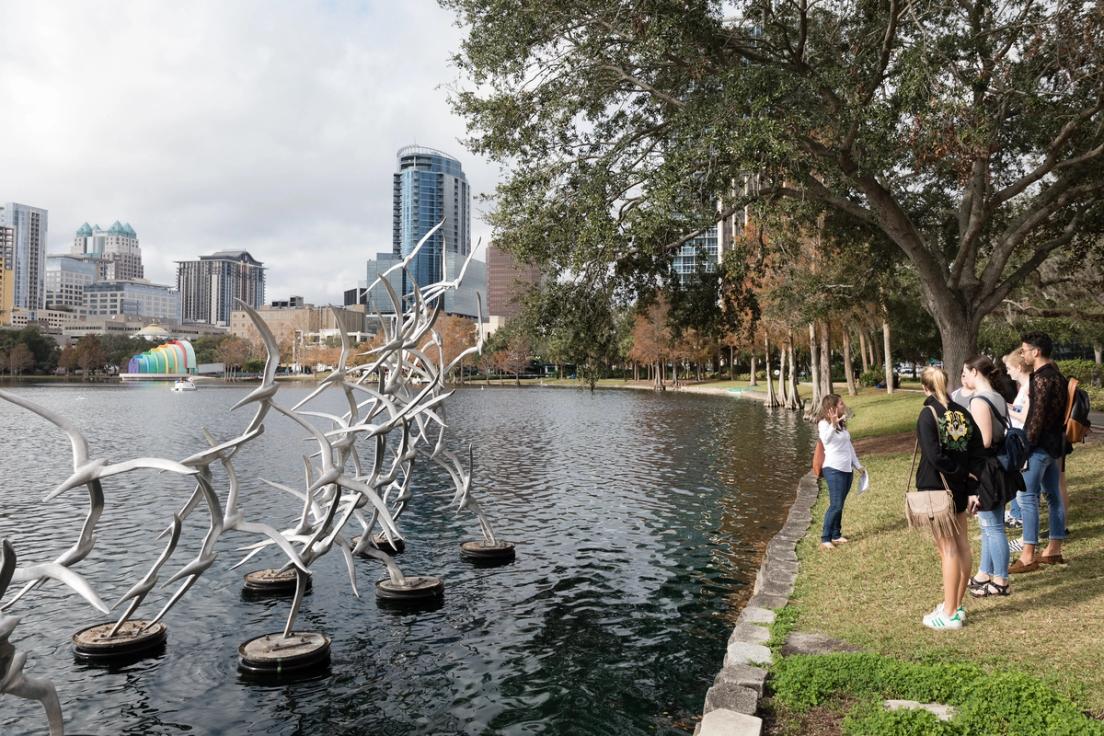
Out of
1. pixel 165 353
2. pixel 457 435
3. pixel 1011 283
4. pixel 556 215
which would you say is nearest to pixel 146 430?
pixel 457 435

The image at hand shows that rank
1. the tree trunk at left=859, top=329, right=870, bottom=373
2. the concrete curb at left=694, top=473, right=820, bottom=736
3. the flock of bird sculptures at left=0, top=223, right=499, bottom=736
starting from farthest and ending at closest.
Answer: the tree trunk at left=859, top=329, right=870, bottom=373
the concrete curb at left=694, top=473, right=820, bottom=736
the flock of bird sculptures at left=0, top=223, right=499, bottom=736

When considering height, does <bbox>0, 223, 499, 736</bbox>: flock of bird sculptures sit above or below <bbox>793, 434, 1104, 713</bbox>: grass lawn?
above

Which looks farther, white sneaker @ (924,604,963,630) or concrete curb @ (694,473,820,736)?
white sneaker @ (924,604,963,630)

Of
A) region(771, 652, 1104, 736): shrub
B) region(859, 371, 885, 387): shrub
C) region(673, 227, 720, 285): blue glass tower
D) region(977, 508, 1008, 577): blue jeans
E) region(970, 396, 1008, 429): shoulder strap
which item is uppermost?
region(673, 227, 720, 285): blue glass tower

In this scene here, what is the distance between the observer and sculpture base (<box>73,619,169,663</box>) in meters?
8.15

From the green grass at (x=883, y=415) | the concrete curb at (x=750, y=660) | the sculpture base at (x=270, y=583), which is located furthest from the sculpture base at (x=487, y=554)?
the green grass at (x=883, y=415)

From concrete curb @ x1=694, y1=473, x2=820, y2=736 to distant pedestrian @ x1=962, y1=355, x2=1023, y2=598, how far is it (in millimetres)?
2038

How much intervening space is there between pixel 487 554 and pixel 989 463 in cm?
768

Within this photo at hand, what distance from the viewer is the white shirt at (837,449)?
10352mm

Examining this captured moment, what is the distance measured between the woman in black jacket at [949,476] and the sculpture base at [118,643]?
27.1ft

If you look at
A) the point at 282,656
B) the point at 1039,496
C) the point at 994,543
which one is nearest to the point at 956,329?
the point at 1039,496

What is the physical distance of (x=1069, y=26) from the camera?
12.1m

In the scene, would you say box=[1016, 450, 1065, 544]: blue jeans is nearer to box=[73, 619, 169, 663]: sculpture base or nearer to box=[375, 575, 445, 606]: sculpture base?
box=[375, 575, 445, 606]: sculpture base

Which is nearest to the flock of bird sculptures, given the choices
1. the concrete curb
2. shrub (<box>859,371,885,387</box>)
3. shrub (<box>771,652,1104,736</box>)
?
the concrete curb
